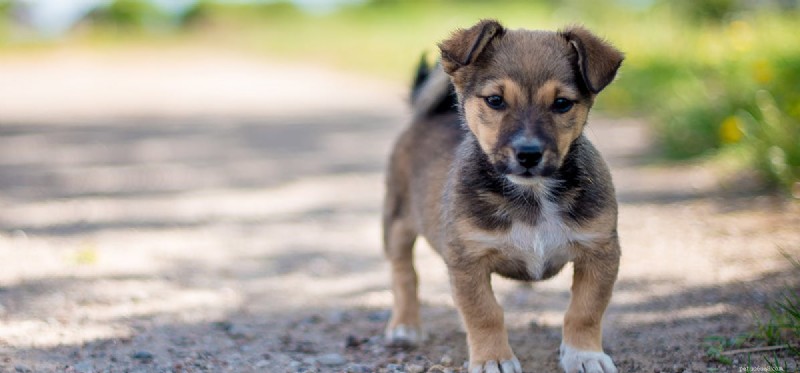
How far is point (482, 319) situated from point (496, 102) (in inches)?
33.8

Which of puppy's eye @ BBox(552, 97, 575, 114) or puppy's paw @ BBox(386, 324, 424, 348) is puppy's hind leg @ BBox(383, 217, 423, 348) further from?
puppy's eye @ BBox(552, 97, 575, 114)

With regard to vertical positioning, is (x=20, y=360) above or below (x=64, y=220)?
below

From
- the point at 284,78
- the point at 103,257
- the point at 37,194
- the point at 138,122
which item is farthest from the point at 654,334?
the point at 284,78

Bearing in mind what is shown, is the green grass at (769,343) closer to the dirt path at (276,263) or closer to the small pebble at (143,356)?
the dirt path at (276,263)

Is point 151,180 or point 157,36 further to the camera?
point 157,36

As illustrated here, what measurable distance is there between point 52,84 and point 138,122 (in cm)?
630

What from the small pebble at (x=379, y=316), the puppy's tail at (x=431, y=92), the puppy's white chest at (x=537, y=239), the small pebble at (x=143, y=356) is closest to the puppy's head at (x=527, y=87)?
the puppy's white chest at (x=537, y=239)

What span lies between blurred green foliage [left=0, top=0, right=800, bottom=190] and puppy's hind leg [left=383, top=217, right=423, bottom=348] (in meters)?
1.11

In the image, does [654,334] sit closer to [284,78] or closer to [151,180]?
[151,180]

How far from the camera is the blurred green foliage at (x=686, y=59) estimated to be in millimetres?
6598

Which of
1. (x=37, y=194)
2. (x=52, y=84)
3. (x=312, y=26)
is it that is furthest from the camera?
(x=312, y=26)

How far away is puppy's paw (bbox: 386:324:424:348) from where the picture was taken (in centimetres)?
429

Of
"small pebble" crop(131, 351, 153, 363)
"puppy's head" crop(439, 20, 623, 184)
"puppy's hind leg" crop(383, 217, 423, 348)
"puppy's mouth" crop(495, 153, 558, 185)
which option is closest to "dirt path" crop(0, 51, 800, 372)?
"small pebble" crop(131, 351, 153, 363)

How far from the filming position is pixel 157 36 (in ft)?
105
